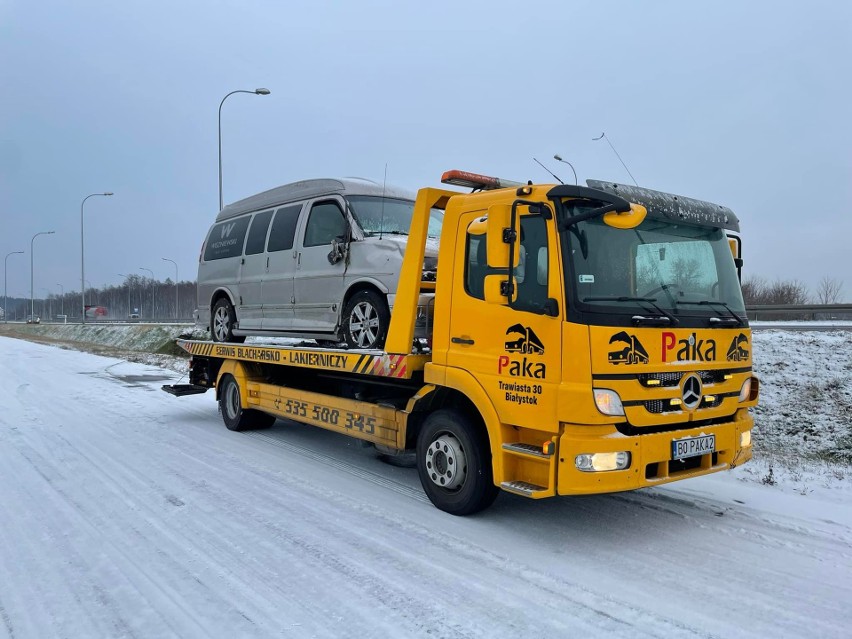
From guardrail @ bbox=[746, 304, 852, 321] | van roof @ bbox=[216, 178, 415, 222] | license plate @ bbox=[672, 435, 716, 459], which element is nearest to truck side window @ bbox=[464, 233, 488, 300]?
license plate @ bbox=[672, 435, 716, 459]

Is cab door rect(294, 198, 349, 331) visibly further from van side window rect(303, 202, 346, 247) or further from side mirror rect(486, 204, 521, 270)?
side mirror rect(486, 204, 521, 270)

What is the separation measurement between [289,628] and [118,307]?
113682 mm

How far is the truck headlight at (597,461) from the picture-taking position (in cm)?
408

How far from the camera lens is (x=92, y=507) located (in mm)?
5152

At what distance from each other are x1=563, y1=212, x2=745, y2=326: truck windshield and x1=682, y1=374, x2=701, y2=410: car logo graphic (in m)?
0.40

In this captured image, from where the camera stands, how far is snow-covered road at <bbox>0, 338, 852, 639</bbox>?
334cm

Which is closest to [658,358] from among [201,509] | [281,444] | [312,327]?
[201,509]

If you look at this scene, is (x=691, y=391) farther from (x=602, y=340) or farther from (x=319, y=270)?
(x=319, y=270)

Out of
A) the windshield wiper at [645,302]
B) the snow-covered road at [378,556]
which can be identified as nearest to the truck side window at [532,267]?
the windshield wiper at [645,302]

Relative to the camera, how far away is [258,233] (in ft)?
28.0

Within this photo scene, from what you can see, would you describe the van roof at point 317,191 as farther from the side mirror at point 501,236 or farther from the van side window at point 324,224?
the side mirror at point 501,236

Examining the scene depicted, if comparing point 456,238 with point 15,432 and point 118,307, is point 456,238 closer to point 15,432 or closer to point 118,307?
point 15,432

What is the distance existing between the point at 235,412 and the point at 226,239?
256 cm

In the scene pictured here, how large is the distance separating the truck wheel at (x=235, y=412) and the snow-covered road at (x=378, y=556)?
64.1 inches
